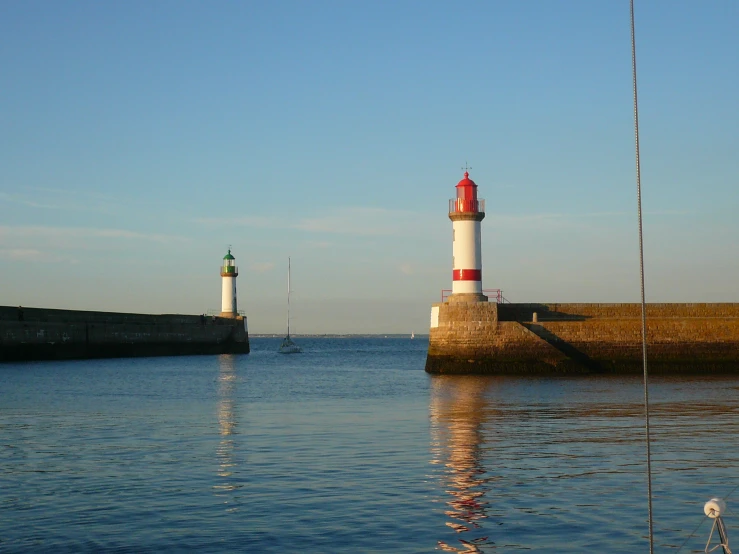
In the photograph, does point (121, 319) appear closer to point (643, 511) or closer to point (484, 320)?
point (484, 320)

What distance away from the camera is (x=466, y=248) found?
38000mm

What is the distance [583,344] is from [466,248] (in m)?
6.10

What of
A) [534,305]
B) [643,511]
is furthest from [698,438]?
[534,305]

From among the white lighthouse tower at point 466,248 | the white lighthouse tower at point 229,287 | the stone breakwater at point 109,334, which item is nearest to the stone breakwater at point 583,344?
the white lighthouse tower at point 466,248

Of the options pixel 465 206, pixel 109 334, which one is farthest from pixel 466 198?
pixel 109 334

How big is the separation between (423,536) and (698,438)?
352 inches

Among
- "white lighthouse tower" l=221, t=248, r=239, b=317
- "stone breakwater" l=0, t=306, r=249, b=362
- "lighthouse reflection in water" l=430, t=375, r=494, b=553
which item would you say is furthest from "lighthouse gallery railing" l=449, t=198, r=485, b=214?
"white lighthouse tower" l=221, t=248, r=239, b=317

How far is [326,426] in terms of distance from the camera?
67.6 feet

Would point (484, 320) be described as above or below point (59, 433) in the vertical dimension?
above

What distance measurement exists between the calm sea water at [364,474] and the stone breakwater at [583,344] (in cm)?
933

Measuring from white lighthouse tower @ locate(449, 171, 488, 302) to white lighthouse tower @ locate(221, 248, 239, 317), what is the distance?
38.3 m

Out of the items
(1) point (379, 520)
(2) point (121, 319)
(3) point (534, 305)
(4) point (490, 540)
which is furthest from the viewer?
(2) point (121, 319)

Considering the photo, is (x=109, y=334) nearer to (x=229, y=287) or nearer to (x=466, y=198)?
(x=229, y=287)

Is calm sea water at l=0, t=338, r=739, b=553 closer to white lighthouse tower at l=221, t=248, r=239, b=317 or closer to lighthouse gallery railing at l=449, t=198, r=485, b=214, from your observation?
lighthouse gallery railing at l=449, t=198, r=485, b=214
